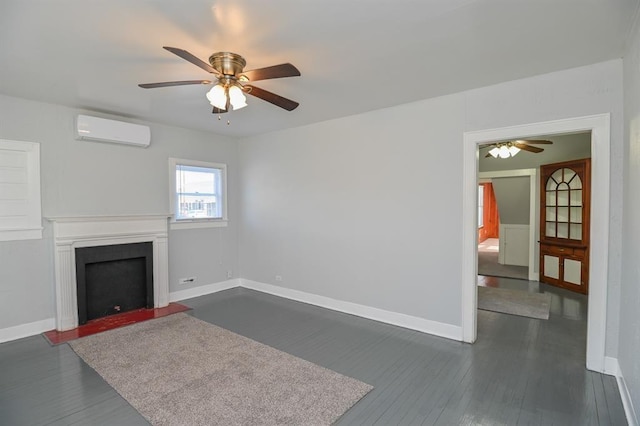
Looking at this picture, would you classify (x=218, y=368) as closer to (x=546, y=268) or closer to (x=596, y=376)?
(x=596, y=376)

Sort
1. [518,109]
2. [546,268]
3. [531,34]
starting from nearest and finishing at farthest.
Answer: [531,34], [518,109], [546,268]

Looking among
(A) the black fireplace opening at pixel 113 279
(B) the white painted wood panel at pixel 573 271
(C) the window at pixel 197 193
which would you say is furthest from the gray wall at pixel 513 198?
(A) the black fireplace opening at pixel 113 279

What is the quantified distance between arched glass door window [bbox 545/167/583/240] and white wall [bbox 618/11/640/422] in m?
3.35

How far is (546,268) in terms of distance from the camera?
5.70 m

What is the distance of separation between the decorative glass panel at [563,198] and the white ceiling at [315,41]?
3.56m

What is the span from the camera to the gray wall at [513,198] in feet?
21.7

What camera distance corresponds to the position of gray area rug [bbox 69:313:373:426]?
Answer: 217 cm

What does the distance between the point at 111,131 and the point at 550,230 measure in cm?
709

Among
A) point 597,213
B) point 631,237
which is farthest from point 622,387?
point 597,213

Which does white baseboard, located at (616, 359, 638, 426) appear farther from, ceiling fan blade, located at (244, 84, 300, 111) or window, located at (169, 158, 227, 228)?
window, located at (169, 158, 227, 228)

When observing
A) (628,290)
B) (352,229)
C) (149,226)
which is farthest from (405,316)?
(149,226)

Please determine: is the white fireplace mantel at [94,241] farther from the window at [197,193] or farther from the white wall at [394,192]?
the white wall at [394,192]

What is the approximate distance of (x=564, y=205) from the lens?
213 inches

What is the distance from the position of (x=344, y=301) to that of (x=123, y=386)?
2.62 metres
